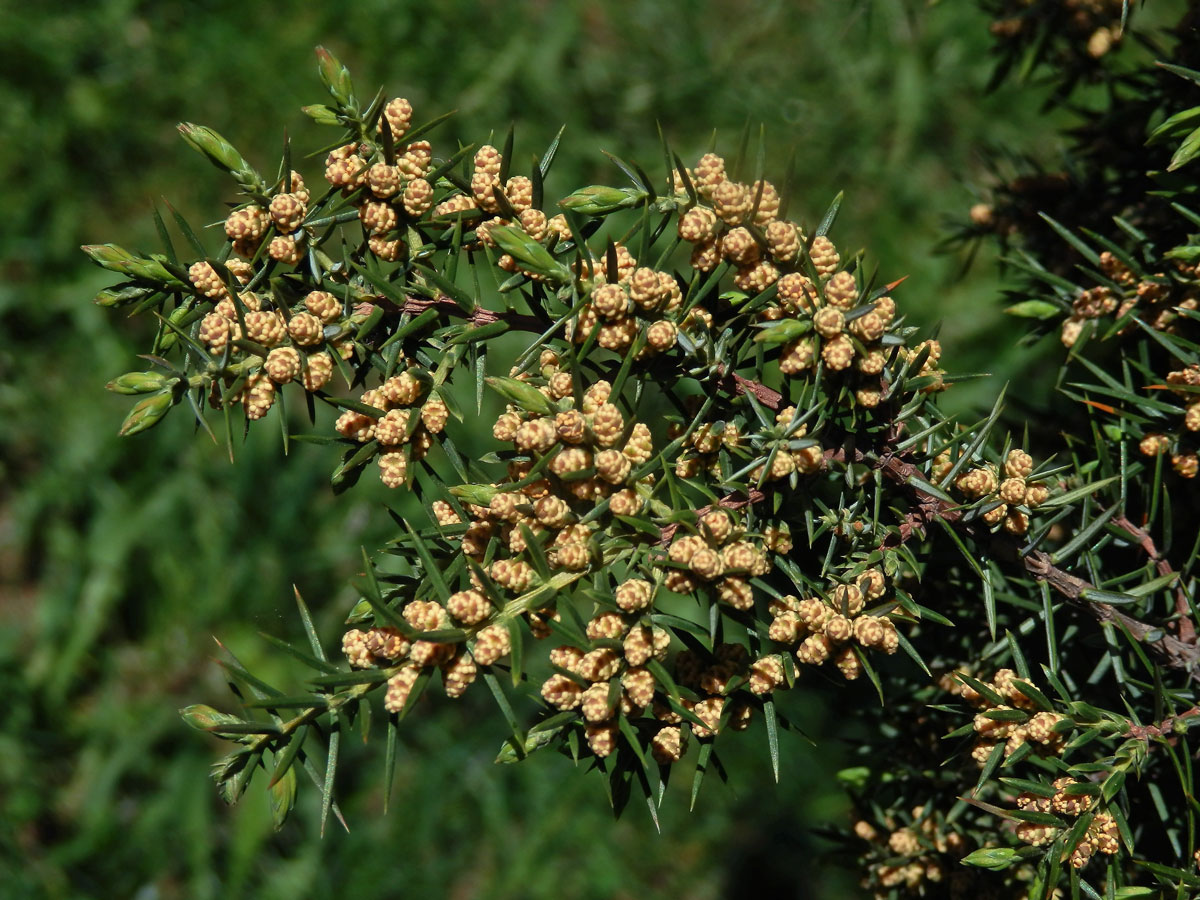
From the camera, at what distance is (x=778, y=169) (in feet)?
9.84

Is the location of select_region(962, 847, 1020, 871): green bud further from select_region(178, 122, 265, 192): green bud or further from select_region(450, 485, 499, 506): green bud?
select_region(178, 122, 265, 192): green bud

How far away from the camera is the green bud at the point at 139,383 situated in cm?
77

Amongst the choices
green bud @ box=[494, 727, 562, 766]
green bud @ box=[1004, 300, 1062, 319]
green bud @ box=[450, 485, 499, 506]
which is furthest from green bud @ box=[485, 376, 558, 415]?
green bud @ box=[1004, 300, 1062, 319]

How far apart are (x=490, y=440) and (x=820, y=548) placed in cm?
191

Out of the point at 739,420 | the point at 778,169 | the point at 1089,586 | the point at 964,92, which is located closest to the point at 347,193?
the point at 739,420

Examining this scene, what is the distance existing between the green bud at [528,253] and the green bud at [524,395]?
0.09m

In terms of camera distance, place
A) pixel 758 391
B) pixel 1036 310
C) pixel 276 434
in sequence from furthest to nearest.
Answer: pixel 276 434
pixel 1036 310
pixel 758 391

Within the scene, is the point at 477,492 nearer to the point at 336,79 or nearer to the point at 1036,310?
the point at 336,79

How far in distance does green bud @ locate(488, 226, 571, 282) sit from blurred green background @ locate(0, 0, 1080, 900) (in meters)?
1.73

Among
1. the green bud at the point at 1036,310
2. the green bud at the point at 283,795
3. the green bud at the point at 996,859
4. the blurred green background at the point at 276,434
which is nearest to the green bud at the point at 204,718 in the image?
the green bud at the point at 283,795

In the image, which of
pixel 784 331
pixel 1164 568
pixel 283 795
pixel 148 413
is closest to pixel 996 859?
pixel 1164 568

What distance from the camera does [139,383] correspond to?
774 mm

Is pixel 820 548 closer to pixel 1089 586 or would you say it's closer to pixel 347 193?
pixel 1089 586

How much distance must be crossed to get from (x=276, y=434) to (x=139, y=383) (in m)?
2.12
